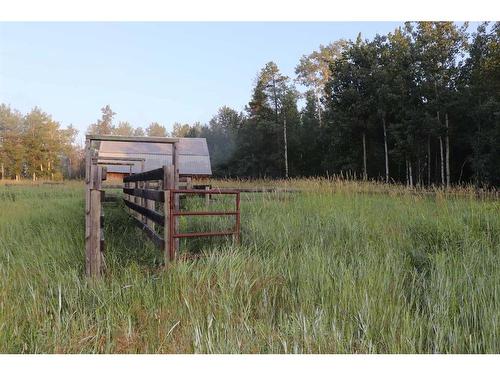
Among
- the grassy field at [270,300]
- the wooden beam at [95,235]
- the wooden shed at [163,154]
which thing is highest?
the wooden shed at [163,154]

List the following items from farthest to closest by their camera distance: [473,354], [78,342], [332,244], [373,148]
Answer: [373,148]
[332,244]
[78,342]
[473,354]

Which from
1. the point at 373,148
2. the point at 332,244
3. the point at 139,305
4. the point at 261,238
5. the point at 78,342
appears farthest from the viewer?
the point at 373,148

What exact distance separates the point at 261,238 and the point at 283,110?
89.5 ft

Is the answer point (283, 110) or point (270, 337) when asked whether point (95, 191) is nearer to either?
point (270, 337)

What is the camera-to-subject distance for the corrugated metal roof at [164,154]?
19578mm

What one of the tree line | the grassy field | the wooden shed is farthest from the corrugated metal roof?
the grassy field

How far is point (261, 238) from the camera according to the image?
15.2ft

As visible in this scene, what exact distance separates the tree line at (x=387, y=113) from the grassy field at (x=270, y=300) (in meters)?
12.6

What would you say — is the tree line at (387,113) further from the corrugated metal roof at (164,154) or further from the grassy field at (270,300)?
the grassy field at (270,300)

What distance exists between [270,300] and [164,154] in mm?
17639

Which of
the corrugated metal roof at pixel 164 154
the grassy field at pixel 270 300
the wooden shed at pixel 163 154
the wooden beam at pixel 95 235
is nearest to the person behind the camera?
the grassy field at pixel 270 300

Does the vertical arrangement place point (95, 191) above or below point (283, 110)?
below

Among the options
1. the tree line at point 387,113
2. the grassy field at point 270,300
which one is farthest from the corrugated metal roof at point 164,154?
the grassy field at point 270,300

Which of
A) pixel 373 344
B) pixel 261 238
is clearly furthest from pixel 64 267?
pixel 373 344
